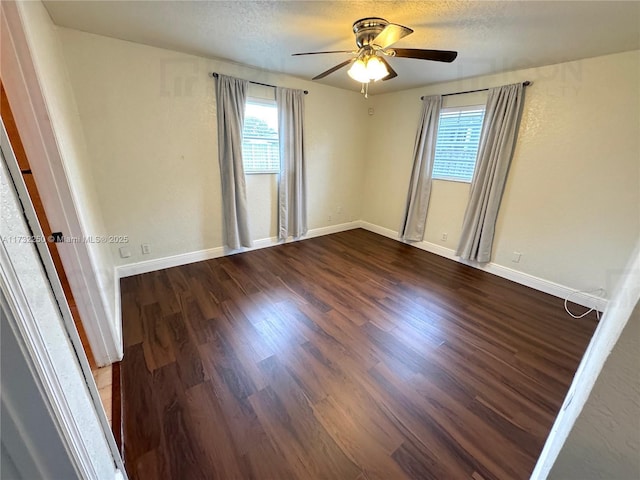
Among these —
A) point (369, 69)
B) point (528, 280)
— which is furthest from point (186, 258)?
point (528, 280)

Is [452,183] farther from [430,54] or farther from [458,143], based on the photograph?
[430,54]

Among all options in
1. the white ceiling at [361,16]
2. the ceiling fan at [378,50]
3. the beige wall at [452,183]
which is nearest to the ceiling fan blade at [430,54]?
the ceiling fan at [378,50]

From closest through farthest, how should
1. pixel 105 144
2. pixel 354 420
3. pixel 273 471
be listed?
1. pixel 273 471
2. pixel 354 420
3. pixel 105 144

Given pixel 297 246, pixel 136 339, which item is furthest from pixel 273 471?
pixel 297 246

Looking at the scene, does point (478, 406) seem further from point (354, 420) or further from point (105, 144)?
point (105, 144)

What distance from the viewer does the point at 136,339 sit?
77.0 inches

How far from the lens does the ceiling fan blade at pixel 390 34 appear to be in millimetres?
1573

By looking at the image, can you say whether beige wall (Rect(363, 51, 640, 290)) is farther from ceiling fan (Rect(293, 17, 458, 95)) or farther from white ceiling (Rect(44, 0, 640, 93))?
ceiling fan (Rect(293, 17, 458, 95))

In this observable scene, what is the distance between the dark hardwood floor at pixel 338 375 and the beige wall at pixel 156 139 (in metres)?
0.62

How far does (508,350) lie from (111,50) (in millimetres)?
4282

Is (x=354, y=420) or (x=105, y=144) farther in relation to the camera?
(x=105, y=144)

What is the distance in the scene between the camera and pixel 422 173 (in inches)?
148

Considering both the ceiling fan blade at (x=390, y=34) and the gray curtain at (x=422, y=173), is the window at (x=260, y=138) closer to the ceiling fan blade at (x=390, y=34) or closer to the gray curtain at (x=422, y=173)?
Answer: the ceiling fan blade at (x=390, y=34)

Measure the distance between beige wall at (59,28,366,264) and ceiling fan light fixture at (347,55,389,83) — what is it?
67.8 inches
